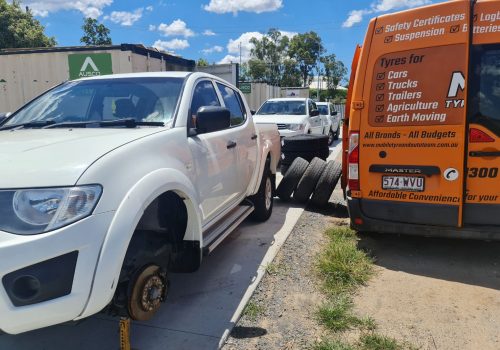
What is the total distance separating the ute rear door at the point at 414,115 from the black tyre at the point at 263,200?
1482mm

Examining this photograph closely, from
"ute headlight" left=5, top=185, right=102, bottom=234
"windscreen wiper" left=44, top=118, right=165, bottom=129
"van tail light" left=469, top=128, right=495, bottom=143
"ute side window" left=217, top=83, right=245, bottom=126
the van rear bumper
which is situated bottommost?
the van rear bumper

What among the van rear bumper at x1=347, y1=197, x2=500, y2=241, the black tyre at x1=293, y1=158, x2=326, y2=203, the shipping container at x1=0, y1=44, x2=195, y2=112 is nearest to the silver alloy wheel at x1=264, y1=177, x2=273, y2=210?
the black tyre at x1=293, y1=158, x2=326, y2=203

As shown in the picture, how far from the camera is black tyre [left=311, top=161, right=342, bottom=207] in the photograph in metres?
5.94

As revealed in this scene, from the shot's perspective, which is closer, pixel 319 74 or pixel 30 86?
pixel 30 86

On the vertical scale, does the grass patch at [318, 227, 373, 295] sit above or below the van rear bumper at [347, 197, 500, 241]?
below

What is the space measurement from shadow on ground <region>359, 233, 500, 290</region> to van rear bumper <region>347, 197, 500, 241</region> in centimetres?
35

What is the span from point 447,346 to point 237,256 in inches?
86.3

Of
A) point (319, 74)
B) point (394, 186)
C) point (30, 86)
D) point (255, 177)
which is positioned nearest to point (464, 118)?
point (394, 186)

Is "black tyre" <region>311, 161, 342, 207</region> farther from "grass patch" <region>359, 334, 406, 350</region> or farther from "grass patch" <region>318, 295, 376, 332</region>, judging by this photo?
"grass patch" <region>359, 334, 406, 350</region>

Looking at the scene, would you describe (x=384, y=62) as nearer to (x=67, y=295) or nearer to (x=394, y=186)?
(x=394, y=186)

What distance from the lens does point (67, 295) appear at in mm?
2012

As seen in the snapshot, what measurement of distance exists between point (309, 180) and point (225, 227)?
257 centimetres

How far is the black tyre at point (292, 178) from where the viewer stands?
21.1 feet

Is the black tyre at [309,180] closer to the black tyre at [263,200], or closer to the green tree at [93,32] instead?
the black tyre at [263,200]
